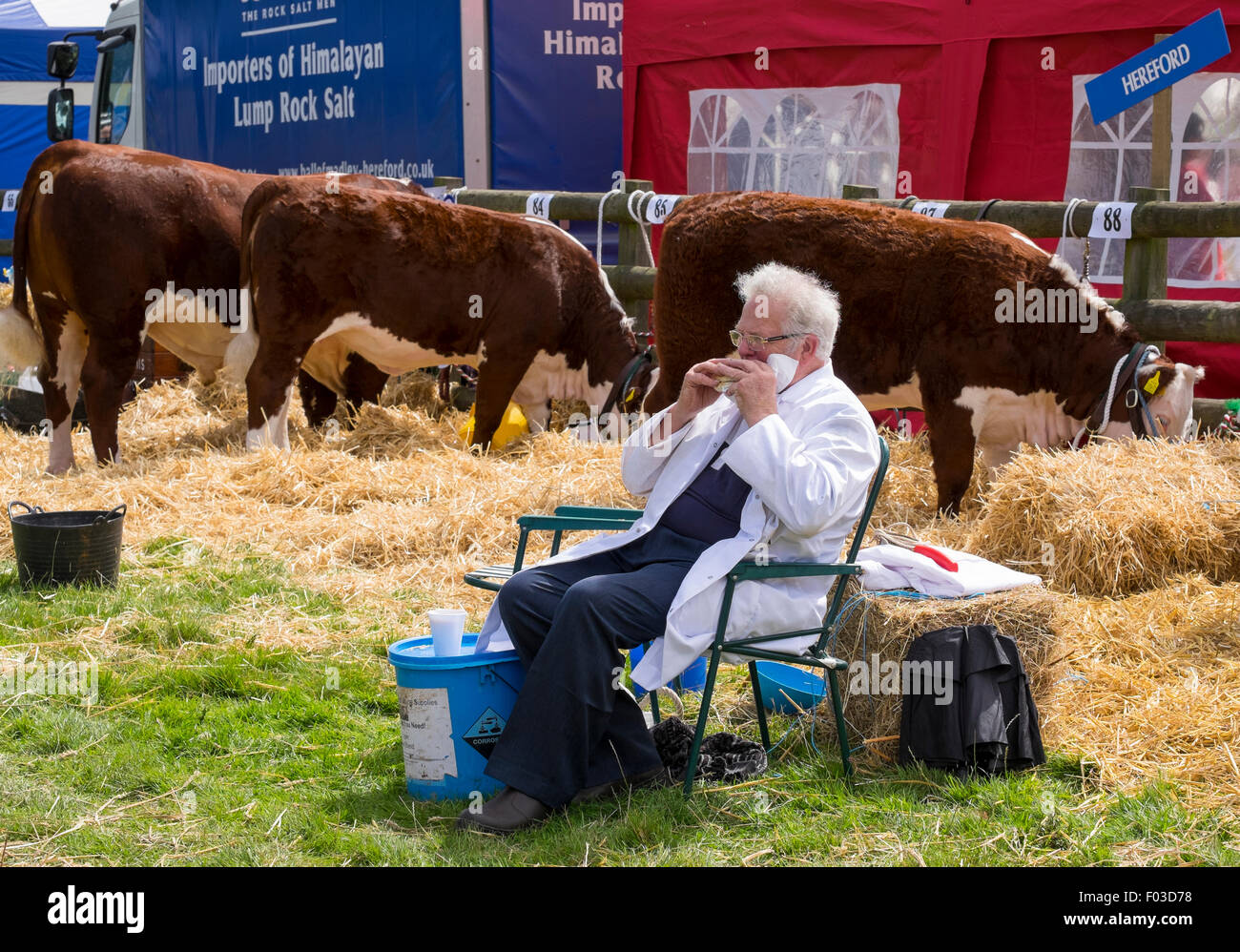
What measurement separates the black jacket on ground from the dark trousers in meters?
0.74

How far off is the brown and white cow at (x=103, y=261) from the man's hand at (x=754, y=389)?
5.11 meters

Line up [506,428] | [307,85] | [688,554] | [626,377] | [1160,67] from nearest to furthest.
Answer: [688,554] < [1160,67] < [626,377] < [506,428] < [307,85]

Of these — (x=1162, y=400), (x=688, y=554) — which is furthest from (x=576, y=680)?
(x=1162, y=400)

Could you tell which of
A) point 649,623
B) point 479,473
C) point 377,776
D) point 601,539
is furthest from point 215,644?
point 479,473

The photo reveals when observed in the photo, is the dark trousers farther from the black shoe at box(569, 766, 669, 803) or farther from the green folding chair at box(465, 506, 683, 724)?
the green folding chair at box(465, 506, 683, 724)

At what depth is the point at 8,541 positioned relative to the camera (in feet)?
21.6

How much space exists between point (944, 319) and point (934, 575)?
2767mm

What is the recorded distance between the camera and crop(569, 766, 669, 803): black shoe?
3.69 metres

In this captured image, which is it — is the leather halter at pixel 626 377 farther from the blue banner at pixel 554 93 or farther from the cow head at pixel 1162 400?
the blue banner at pixel 554 93

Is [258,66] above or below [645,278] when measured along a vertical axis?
above

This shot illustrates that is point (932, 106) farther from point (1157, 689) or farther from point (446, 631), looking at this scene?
point (446, 631)

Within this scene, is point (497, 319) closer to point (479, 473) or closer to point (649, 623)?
point (479, 473)

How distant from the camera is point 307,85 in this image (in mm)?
12914

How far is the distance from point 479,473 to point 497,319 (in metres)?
1.44
